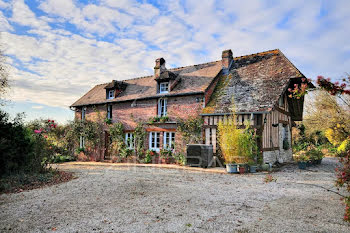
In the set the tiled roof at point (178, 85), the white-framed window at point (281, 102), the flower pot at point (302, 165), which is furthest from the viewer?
the tiled roof at point (178, 85)

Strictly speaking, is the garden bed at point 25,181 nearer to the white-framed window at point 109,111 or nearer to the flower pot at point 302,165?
the white-framed window at point 109,111

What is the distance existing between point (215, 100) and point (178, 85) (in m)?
2.94

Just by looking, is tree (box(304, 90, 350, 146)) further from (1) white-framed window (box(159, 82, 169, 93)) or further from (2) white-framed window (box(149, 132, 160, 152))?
(2) white-framed window (box(149, 132, 160, 152))

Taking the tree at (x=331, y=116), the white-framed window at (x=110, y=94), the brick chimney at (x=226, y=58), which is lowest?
the tree at (x=331, y=116)

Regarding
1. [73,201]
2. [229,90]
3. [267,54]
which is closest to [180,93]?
[229,90]

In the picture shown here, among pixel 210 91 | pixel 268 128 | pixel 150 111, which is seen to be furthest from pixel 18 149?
pixel 268 128

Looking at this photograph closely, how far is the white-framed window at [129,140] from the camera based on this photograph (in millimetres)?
14762

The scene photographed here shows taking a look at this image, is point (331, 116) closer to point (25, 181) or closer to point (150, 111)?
point (150, 111)

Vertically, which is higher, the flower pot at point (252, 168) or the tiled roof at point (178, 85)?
the tiled roof at point (178, 85)

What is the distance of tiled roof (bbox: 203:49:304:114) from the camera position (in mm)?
11121

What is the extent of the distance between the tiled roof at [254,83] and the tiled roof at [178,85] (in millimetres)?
859

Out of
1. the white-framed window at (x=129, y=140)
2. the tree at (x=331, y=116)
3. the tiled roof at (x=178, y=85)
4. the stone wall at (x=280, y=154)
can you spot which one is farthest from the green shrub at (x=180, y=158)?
the tree at (x=331, y=116)

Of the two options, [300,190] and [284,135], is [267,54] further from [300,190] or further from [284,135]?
[300,190]

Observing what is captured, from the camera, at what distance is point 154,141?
14031 mm
